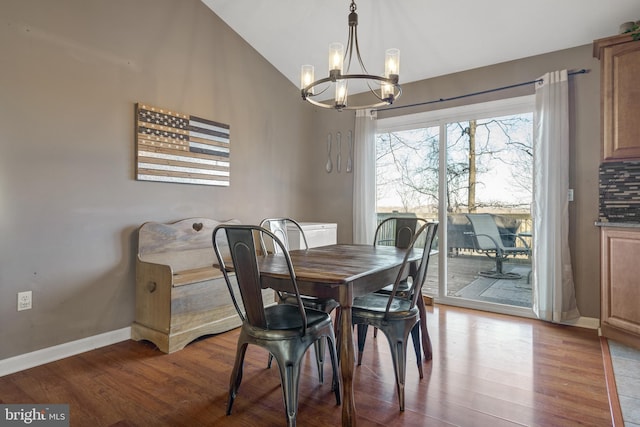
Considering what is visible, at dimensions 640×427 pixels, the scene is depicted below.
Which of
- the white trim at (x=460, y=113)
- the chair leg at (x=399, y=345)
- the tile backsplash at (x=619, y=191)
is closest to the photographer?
the chair leg at (x=399, y=345)

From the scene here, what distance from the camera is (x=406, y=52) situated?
3.56 meters

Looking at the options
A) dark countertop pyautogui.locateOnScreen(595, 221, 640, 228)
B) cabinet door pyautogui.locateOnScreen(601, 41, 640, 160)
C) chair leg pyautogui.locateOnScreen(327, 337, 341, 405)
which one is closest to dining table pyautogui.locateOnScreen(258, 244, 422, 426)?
chair leg pyautogui.locateOnScreen(327, 337, 341, 405)

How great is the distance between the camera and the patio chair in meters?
3.59

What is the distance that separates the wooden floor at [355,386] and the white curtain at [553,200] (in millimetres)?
431

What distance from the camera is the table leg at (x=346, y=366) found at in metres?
1.61

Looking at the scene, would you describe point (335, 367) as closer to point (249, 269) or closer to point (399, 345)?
point (399, 345)

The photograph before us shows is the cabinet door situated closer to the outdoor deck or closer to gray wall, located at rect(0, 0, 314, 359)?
the outdoor deck

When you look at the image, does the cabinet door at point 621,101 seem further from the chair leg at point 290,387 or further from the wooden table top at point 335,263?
the chair leg at point 290,387

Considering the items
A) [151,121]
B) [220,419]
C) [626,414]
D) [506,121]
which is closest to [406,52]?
[506,121]

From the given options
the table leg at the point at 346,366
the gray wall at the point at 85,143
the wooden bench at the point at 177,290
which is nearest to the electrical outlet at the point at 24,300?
the gray wall at the point at 85,143

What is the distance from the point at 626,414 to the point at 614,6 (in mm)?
2791

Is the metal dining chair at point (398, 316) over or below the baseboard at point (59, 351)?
over

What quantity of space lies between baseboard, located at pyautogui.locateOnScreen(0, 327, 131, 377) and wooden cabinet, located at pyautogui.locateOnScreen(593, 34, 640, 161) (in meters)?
4.04

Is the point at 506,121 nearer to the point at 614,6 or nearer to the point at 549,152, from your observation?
the point at 549,152
